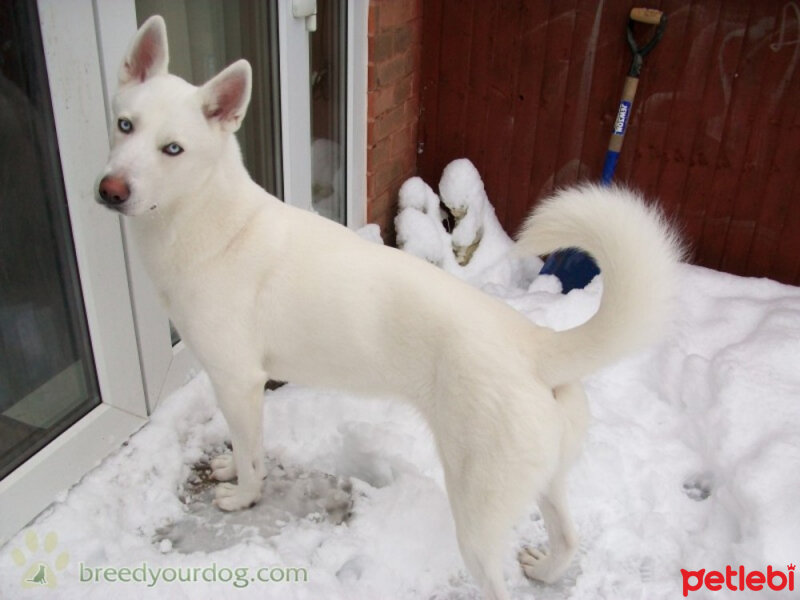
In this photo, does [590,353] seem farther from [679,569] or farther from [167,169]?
[167,169]

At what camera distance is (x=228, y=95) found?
1.53 meters

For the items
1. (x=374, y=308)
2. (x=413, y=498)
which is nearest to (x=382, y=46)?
(x=374, y=308)

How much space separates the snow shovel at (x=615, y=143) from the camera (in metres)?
3.08

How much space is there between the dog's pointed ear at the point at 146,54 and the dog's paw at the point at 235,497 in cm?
118

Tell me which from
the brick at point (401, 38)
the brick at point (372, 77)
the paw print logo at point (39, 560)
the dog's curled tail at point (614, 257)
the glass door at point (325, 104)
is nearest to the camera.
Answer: the dog's curled tail at point (614, 257)

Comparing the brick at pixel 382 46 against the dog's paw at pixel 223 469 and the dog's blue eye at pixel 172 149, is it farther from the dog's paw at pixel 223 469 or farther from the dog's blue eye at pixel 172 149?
the dog's paw at pixel 223 469

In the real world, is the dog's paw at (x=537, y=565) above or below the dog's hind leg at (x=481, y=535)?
below

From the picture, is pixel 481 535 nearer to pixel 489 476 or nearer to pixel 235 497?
pixel 489 476

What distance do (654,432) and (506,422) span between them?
3.99ft

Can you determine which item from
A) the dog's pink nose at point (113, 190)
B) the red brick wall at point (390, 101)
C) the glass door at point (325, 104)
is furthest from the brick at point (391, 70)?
the dog's pink nose at point (113, 190)

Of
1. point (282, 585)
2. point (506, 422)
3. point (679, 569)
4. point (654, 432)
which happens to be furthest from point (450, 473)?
point (654, 432)

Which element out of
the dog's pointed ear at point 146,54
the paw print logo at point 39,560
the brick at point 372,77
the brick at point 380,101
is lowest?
the paw print logo at point 39,560

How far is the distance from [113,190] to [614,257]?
1067 mm

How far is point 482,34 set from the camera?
3477mm
